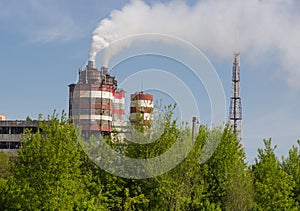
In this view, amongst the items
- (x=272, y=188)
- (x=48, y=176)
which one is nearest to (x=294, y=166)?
(x=272, y=188)

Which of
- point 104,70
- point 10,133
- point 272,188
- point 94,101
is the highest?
point 104,70

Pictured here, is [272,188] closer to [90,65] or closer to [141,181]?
[141,181]

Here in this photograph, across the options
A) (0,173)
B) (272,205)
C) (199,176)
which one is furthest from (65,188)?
(0,173)

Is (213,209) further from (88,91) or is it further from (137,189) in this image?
(88,91)

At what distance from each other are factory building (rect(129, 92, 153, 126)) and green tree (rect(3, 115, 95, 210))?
16.3ft

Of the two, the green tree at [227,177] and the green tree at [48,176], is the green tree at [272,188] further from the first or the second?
the green tree at [48,176]

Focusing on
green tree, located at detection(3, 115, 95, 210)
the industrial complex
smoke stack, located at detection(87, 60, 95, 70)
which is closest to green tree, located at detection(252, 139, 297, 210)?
green tree, located at detection(3, 115, 95, 210)

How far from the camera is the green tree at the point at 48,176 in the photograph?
29.3 m

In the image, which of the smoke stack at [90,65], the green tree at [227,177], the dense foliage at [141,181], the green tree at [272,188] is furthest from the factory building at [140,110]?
the smoke stack at [90,65]

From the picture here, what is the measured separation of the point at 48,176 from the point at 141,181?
6234 millimetres

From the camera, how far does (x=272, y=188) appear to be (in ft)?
113

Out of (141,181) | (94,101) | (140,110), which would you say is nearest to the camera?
(141,181)

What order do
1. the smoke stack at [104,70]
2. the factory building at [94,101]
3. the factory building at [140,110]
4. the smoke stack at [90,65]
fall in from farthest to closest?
the smoke stack at [90,65] → the factory building at [94,101] → the smoke stack at [104,70] → the factory building at [140,110]

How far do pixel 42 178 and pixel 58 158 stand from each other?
127cm
